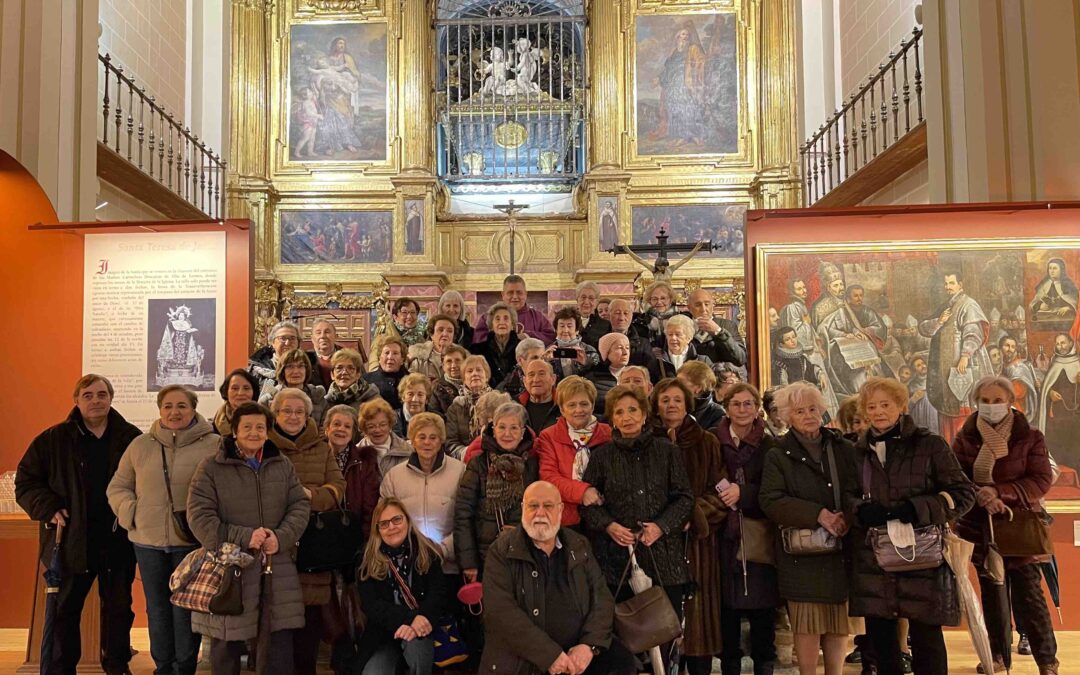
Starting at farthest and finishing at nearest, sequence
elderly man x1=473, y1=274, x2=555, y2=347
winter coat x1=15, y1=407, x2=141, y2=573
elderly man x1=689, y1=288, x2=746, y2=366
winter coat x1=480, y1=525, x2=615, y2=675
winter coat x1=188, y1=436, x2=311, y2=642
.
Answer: elderly man x1=473, y1=274, x2=555, y2=347 → elderly man x1=689, y1=288, x2=746, y2=366 → winter coat x1=15, y1=407, x2=141, y2=573 → winter coat x1=188, y1=436, x2=311, y2=642 → winter coat x1=480, y1=525, x2=615, y2=675

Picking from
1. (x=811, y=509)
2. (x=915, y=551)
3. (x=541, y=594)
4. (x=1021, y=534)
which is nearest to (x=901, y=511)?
(x=915, y=551)

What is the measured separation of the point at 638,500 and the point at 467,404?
4.55 feet

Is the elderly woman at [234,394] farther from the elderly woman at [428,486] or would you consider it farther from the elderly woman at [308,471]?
the elderly woman at [428,486]

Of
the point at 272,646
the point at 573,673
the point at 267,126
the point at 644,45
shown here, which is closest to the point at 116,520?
the point at 272,646

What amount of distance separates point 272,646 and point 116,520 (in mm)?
1165

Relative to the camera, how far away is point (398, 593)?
4.45m

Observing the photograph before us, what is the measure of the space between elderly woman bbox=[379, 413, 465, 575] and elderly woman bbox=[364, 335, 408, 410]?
1.17 metres

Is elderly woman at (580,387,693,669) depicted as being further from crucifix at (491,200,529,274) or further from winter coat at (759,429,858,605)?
crucifix at (491,200,529,274)

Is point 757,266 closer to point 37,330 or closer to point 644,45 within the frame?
point 37,330

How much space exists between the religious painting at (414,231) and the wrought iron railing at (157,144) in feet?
8.10

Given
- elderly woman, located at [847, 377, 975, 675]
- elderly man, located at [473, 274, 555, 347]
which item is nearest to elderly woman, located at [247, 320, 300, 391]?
elderly man, located at [473, 274, 555, 347]

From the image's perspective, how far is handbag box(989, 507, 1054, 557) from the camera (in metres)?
4.95

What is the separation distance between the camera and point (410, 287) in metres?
13.7

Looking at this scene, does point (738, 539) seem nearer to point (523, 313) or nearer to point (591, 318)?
point (591, 318)
